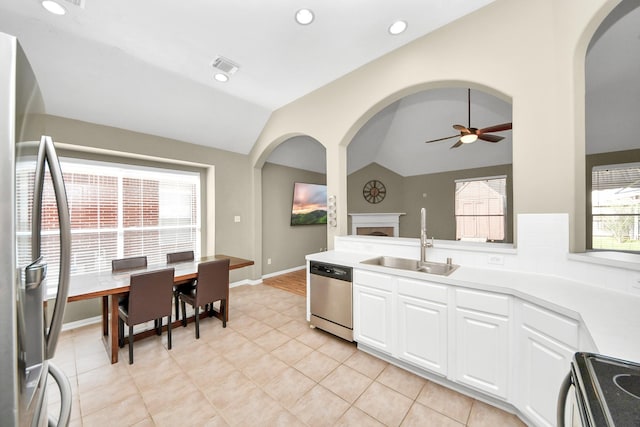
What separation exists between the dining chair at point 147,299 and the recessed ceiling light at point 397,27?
3265 mm

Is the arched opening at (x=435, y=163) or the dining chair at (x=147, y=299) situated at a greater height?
the arched opening at (x=435, y=163)

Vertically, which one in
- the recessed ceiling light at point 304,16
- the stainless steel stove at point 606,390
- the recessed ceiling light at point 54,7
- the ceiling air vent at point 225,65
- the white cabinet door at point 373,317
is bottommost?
the white cabinet door at point 373,317

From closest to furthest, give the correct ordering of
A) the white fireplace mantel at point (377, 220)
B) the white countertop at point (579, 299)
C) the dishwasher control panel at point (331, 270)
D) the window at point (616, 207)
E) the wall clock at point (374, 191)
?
the white countertop at point (579, 299)
the dishwasher control panel at point (331, 270)
the window at point (616, 207)
the white fireplace mantel at point (377, 220)
the wall clock at point (374, 191)

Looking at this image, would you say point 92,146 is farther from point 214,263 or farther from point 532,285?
point 532,285

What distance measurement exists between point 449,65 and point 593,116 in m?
3.29

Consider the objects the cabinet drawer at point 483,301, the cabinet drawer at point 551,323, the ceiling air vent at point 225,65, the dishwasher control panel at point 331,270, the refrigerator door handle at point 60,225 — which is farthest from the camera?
the ceiling air vent at point 225,65

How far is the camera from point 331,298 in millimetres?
2668

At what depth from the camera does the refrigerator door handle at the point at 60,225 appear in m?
0.74

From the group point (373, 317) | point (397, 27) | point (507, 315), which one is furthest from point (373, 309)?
point (397, 27)

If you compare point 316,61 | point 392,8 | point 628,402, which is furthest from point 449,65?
point 628,402

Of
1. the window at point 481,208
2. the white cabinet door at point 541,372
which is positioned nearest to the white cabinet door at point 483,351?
the white cabinet door at point 541,372

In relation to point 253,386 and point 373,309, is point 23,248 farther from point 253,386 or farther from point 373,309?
point 373,309

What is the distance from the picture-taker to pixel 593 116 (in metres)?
3.74

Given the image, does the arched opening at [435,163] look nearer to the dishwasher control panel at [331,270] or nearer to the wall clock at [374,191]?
the wall clock at [374,191]
